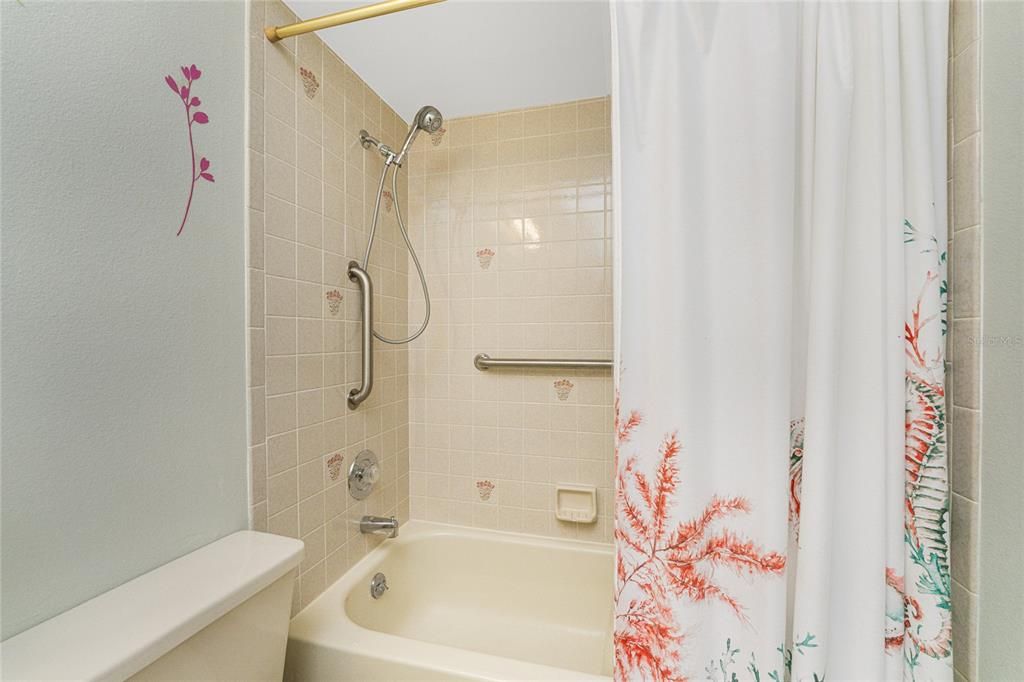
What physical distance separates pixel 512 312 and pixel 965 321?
4.07ft

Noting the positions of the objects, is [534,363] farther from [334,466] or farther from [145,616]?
[145,616]

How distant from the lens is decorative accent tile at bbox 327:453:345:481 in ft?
4.19

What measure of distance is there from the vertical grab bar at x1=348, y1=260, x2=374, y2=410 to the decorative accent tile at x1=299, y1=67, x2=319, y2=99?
1.59ft

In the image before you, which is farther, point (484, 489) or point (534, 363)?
point (484, 489)

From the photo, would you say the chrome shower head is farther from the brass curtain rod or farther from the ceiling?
the brass curtain rod

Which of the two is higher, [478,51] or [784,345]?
[478,51]

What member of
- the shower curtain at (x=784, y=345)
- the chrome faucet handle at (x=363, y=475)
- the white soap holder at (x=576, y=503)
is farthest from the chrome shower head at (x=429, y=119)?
the white soap holder at (x=576, y=503)

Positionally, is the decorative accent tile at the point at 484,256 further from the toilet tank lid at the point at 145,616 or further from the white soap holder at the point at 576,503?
the toilet tank lid at the point at 145,616

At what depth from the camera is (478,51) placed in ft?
4.37

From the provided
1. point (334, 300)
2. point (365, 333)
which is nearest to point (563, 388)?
point (365, 333)

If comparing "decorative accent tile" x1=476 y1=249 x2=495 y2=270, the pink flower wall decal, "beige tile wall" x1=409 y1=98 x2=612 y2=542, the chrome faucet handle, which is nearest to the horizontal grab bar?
"beige tile wall" x1=409 y1=98 x2=612 y2=542

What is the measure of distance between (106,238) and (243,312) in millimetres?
305

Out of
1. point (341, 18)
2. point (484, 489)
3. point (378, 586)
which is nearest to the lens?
point (341, 18)

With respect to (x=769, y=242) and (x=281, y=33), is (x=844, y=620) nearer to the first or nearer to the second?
(x=769, y=242)
